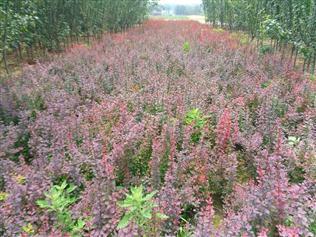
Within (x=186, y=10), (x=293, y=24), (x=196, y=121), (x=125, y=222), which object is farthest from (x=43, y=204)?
(x=186, y=10)

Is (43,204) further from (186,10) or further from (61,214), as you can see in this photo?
(186,10)

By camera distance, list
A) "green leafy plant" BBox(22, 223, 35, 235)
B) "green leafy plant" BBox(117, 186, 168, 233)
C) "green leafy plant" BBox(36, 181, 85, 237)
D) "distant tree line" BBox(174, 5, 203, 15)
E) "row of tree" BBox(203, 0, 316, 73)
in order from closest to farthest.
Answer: "green leafy plant" BBox(117, 186, 168, 233) → "green leafy plant" BBox(22, 223, 35, 235) → "green leafy plant" BBox(36, 181, 85, 237) → "row of tree" BBox(203, 0, 316, 73) → "distant tree line" BBox(174, 5, 203, 15)

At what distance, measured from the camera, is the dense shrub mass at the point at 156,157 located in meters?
3.23

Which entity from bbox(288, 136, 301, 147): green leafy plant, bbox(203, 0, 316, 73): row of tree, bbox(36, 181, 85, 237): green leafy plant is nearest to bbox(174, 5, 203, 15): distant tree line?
bbox(203, 0, 316, 73): row of tree

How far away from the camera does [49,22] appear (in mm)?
15492

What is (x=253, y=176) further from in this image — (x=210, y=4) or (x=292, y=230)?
(x=210, y=4)

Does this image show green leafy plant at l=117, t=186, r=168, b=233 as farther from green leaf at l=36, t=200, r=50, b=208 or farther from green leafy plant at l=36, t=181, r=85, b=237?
green leaf at l=36, t=200, r=50, b=208

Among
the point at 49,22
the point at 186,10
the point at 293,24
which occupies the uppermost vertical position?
the point at 293,24

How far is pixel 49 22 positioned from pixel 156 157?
529 inches

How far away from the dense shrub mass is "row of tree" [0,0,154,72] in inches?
117

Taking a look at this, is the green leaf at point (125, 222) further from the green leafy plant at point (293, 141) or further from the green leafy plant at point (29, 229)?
the green leafy plant at point (293, 141)

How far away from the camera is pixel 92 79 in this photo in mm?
8164

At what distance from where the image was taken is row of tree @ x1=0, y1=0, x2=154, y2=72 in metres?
10.5

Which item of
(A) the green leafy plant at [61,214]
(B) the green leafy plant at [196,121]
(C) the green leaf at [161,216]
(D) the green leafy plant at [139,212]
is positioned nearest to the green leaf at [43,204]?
(A) the green leafy plant at [61,214]
